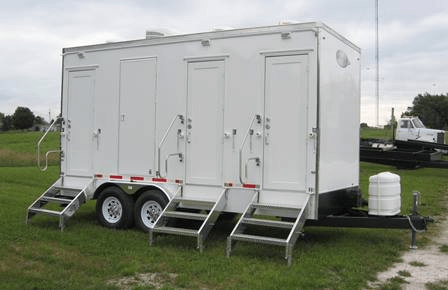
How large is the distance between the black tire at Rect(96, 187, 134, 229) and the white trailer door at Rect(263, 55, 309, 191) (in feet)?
8.79

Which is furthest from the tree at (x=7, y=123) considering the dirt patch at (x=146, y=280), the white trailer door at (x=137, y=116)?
the dirt patch at (x=146, y=280)

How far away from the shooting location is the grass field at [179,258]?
6.14 m

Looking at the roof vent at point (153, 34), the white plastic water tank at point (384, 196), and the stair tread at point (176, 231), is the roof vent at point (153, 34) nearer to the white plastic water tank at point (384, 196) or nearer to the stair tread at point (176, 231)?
the stair tread at point (176, 231)

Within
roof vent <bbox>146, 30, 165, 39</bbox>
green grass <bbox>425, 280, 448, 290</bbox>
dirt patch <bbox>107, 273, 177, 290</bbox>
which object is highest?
roof vent <bbox>146, 30, 165, 39</bbox>

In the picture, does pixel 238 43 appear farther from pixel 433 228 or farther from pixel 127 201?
pixel 433 228

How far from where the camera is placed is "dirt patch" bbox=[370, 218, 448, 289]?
250 inches

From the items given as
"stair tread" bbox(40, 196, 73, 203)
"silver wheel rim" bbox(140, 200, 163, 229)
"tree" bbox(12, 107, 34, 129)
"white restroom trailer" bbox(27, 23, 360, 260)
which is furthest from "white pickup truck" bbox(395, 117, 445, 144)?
"tree" bbox(12, 107, 34, 129)

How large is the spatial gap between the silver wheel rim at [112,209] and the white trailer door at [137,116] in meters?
0.54

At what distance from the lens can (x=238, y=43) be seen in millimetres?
8062

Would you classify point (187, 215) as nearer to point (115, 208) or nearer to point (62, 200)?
point (115, 208)

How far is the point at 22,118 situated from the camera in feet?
325

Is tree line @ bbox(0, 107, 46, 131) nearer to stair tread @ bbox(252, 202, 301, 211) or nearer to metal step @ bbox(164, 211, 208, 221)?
metal step @ bbox(164, 211, 208, 221)

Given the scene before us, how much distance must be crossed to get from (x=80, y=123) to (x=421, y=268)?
6.50 meters

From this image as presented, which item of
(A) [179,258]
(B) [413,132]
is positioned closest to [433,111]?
(B) [413,132]
